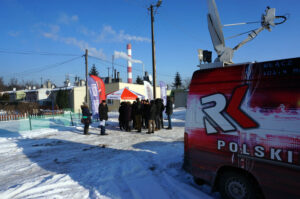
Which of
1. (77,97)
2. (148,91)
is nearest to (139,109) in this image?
(148,91)

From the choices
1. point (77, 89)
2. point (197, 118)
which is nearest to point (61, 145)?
point (197, 118)

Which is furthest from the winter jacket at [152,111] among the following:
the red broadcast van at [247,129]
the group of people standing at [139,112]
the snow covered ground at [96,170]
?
the red broadcast van at [247,129]

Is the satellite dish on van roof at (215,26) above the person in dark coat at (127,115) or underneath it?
above

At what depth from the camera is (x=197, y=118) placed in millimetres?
3607

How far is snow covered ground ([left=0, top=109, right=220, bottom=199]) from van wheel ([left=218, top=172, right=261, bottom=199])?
482 mm

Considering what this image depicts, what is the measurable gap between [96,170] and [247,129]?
3.97 metres

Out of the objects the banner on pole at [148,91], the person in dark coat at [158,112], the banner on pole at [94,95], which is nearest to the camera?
the person in dark coat at [158,112]

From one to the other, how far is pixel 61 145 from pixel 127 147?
300cm

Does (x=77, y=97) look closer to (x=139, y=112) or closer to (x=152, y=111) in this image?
(x=139, y=112)

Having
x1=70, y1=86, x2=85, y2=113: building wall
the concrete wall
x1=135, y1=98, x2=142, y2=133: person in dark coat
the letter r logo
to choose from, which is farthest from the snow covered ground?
the concrete wall

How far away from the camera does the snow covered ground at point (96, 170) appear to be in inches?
153

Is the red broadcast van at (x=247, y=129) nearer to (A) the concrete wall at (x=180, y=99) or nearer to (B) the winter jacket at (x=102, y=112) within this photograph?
(B) the winter jacket at (x=102, y=112)

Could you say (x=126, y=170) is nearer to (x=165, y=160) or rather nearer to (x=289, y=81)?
(x=165, y=160)

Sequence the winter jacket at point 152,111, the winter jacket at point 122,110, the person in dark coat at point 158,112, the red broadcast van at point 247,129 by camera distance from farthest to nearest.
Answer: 1. the winter jacket at point 122,110
2. the person in dark coat at point 158,112
3. the winter jacket at point 152,111
4. the red broadcast van at point 247,129
